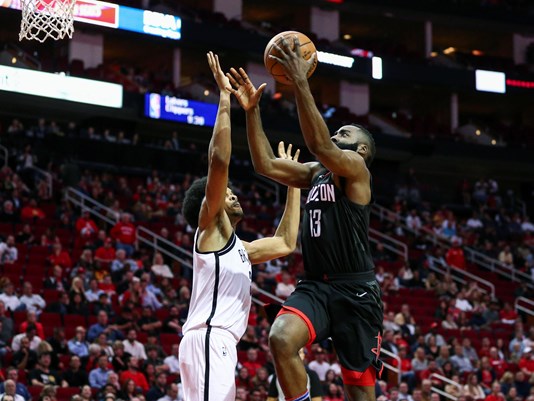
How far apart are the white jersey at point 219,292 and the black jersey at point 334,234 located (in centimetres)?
54

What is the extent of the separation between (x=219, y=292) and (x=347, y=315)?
0.90 metres

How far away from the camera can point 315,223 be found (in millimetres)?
6832

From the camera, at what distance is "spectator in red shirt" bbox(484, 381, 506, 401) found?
53.6 feet

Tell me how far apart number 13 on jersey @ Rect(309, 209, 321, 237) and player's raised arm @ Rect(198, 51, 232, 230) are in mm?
650

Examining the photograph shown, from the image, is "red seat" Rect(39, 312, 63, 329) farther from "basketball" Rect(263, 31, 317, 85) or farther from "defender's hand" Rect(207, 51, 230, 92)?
"basketball" Rect(263, 31, 317, 85)

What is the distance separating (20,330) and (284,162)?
334 inches

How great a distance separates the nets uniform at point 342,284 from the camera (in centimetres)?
673

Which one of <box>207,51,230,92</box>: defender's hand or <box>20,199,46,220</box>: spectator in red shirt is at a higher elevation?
<box>207,51,230,92</box>: defender's hand

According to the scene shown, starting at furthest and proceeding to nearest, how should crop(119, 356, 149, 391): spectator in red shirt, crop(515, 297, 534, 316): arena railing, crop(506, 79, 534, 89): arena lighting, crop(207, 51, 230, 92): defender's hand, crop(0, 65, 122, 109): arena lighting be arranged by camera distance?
crop(506, 79, 534, 89): arena lighting
crop(0, 65, 122, 109): arena lighting
crop(515, 297, 534, 316): arena railing
crop(119, 356, 149, 391): spectator in red shirt
crop(207, 51, 230, 92): defender's hand

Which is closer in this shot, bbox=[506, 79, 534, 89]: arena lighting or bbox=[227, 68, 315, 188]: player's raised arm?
bbox=[227, 68, 315, 188]: player's raised arm

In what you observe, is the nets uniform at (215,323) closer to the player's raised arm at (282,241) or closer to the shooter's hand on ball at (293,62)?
the player's raised arm at (282,241)

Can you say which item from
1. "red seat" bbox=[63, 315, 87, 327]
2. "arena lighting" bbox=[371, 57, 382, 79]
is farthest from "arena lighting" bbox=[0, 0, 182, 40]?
"red seat" bbox=[63, 315, 87, 327]

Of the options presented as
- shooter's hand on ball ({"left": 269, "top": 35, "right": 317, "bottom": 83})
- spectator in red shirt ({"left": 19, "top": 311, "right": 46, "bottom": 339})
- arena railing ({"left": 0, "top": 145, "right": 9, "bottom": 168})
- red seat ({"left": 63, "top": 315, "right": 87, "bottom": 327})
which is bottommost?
red seat ({"left": 63, "top": 315, "right": 87, "bottom": 327})

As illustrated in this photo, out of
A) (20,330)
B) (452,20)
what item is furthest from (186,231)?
(452,20)
